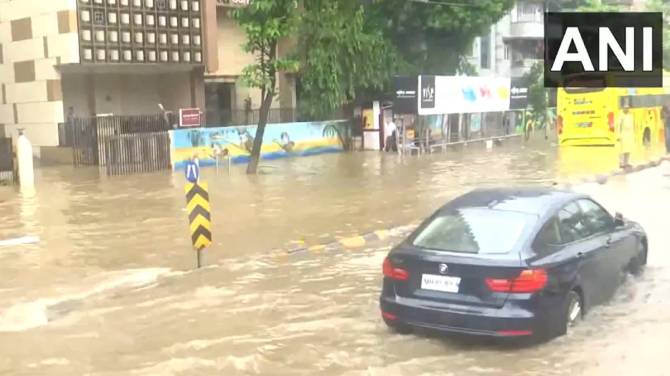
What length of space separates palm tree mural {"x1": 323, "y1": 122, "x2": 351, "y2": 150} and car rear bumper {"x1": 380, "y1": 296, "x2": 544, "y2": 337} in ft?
85.3

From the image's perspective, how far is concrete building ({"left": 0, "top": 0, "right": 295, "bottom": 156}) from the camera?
86.6ft

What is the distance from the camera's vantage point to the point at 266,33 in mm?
22047

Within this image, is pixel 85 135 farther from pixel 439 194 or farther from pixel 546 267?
pixel 546 267

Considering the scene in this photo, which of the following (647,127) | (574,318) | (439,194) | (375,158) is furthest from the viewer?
(647,127)

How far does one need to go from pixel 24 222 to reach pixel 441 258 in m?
10.5

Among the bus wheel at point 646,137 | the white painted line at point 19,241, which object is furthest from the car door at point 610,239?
the bus wheel at point 646,137

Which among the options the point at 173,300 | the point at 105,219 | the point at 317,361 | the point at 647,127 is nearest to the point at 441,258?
the point at 317,361

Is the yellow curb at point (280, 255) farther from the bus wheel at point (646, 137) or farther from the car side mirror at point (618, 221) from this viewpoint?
the bus wheel at point (646, 137)

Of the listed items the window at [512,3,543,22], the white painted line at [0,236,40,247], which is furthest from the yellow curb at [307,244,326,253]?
the window at [512,3,543,22]

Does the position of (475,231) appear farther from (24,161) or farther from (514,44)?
(514,44)

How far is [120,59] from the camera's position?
26.7m

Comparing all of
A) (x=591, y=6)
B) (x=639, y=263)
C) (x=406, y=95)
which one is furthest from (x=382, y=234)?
(x=591, y=6)

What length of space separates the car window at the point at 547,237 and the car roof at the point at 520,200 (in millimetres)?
117

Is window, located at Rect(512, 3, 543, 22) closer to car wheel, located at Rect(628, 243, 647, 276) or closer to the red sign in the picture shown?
the red sign
